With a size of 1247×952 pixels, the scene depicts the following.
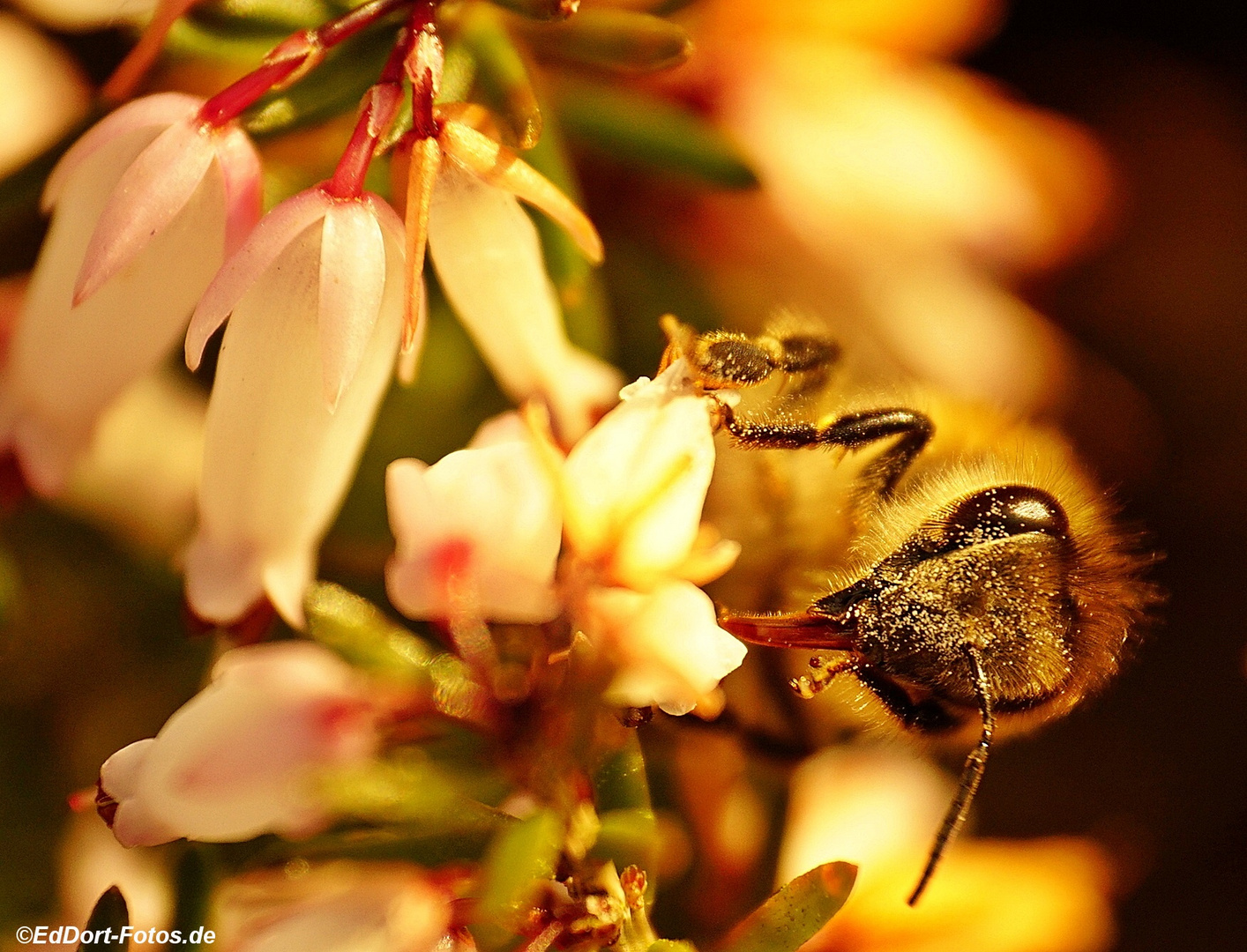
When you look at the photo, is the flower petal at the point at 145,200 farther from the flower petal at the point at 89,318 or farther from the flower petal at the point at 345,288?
the flower petal at the point at 345,288

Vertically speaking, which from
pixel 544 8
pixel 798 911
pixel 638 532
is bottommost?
pixel 798 911

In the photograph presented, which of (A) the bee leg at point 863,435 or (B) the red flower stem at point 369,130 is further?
(A) the bee leg at point 863,435

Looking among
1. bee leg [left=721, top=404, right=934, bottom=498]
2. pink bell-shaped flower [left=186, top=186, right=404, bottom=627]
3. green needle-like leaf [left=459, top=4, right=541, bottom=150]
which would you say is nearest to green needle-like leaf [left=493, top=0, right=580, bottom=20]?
green needle-like leaf [left=459, top=4, right=541, bottom=150]

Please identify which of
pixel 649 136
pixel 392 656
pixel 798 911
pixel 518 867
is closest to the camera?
pixel 518 867

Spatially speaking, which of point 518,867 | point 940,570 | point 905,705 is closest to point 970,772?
point 905,705

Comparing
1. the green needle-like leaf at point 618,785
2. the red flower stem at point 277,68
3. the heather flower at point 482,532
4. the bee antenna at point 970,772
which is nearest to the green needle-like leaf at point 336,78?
the red flower stem at point 277,68

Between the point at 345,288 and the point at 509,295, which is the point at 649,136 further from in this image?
the point at 345,288
